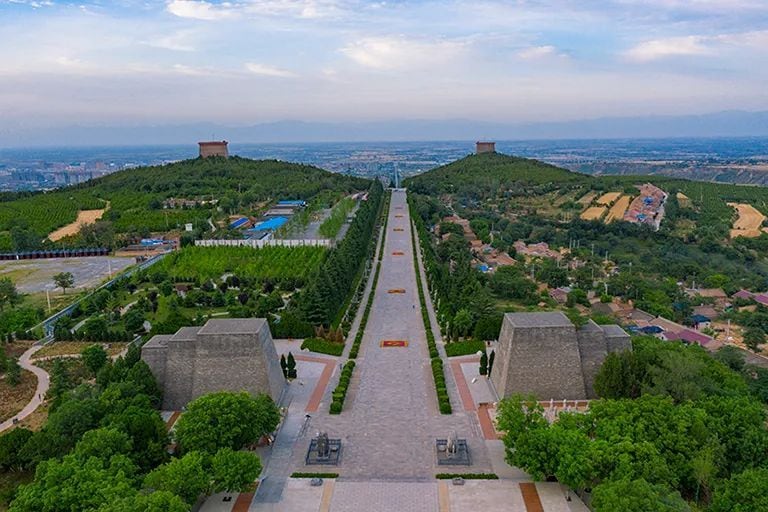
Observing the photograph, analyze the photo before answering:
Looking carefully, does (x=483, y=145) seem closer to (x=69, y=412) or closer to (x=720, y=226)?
(x=720, y=226)

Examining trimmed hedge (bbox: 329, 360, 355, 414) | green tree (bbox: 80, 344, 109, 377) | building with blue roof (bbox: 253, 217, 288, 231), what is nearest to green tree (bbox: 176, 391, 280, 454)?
trimmed hedge (bbox: 329, 360, 355, 414)

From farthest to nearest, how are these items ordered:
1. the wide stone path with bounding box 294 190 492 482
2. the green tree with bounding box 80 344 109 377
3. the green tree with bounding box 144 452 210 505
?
the green tree with bounding box 80 344 109 377, the wide stone path with bounding box 294 190 492 482, the green tree with bounding box 144 452 210 505

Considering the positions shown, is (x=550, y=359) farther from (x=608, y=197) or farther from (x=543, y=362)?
(x=608, y=197)

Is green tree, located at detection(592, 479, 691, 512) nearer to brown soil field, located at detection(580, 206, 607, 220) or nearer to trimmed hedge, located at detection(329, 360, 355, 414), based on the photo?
trimmed hedge, located at detection(329, 360, 355, 414)

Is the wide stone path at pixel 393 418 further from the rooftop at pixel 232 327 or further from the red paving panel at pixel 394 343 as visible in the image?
the rooftop at pixel 232 327

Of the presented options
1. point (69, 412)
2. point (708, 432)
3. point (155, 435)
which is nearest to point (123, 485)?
point (155, 435)

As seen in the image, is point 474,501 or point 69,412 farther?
point 69,412
